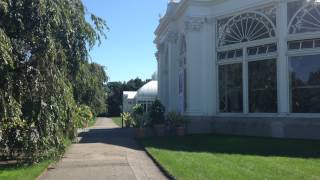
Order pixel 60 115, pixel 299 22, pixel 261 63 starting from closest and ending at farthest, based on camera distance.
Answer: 1. pixel 60 115
2. pixel 299 22
3. pixel 261 63

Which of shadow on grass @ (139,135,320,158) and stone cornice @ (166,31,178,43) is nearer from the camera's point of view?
shadow on grass @ (139,135,320,158)

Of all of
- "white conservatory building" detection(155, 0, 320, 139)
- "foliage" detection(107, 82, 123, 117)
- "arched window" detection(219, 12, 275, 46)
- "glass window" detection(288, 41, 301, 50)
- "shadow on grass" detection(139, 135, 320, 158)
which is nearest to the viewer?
"shadow on grass" detection(139, 135, 320, 158)

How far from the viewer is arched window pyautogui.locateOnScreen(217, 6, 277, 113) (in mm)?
22828

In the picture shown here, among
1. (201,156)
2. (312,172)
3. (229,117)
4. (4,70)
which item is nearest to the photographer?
(4,70)

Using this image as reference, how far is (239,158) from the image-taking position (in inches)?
564

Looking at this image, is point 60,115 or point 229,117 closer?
point 60,115

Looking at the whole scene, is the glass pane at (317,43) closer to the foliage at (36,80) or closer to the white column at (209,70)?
the white column at (209,70)

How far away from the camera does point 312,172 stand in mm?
11523

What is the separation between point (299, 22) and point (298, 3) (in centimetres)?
84

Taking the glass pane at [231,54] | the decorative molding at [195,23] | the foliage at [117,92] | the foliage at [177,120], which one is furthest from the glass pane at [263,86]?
the foliage at [117,92]

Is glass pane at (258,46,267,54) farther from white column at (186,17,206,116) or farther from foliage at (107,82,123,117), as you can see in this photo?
foliage at (107,82,123,117)

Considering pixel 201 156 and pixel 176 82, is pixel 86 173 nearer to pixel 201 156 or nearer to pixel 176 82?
pixel 201 156

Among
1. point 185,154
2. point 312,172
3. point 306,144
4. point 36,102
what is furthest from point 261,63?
point 36,102

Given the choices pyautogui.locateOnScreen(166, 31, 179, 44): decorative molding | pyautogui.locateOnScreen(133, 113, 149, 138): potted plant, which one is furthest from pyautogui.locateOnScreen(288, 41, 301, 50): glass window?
pyautogui.locateOnScreen(166, 31, 179, 44): decorative molding
